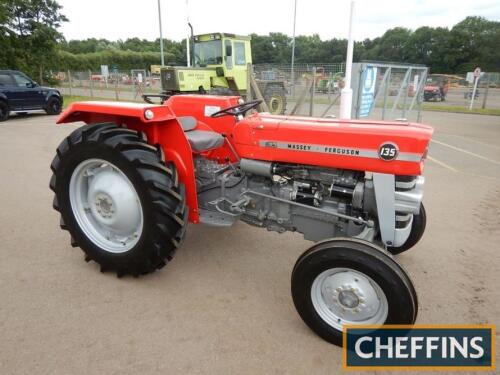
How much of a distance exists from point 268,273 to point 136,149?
4.47ft

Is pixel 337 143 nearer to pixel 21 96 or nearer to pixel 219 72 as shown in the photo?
pixel 219 72

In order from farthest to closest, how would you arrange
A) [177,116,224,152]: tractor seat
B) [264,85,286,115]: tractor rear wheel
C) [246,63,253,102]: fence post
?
[264,85,286,115]: tractor rear wheel < [246,63,253,102]: fence post < [177,116,224,152]: tractor seat

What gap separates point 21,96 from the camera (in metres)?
11.1

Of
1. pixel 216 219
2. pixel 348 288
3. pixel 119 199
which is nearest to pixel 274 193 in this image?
pixel 216 219

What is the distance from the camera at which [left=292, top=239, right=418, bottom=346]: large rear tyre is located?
1.88 metres

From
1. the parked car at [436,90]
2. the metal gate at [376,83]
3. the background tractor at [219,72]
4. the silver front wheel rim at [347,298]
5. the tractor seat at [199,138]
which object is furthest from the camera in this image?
the parked car at [436,90]

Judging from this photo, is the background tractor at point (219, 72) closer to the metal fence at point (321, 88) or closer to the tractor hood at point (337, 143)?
the metal fence at point (321, 88)

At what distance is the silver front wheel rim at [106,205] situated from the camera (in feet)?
8.43

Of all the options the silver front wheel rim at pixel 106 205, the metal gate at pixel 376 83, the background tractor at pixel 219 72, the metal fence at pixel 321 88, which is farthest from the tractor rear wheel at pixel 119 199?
the background tractor at pixel 219 72

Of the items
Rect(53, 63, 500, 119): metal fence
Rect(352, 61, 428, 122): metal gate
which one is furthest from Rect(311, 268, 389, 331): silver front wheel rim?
Rect(53, 63, 500, 119): metal fence

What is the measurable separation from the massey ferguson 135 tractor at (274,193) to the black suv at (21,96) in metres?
9.95

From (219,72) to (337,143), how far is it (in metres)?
10.2

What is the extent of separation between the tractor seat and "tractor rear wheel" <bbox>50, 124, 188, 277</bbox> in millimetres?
289

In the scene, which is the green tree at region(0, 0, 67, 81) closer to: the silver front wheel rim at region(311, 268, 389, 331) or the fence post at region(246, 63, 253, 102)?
the fence post at region(246, 63, 253, 102)
